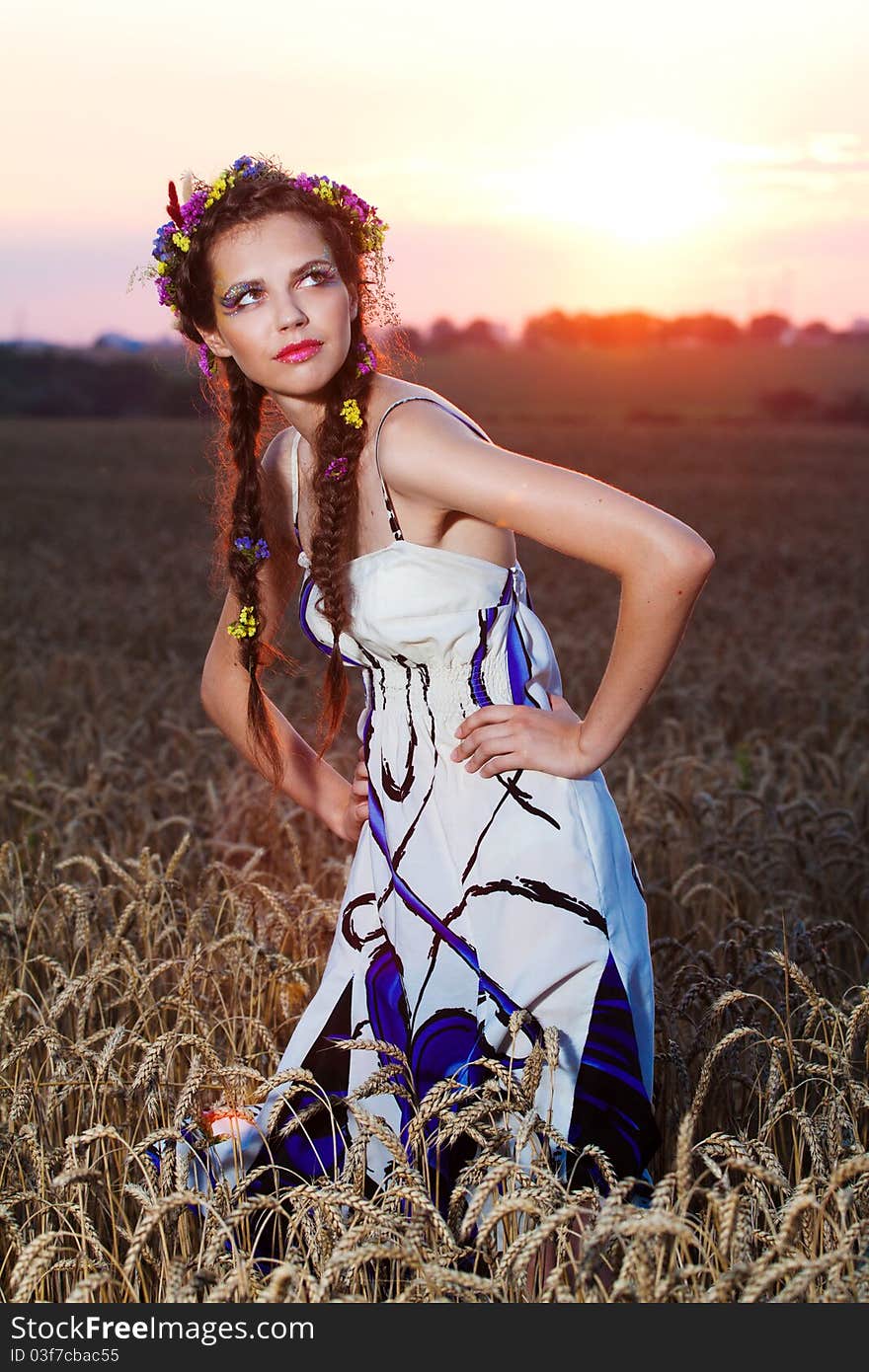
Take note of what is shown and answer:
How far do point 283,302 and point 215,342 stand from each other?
0.26m

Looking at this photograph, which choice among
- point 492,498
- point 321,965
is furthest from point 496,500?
point 321,965

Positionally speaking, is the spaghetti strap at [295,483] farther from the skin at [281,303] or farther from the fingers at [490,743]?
the fingers at [490,743]

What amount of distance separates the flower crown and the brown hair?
1cm

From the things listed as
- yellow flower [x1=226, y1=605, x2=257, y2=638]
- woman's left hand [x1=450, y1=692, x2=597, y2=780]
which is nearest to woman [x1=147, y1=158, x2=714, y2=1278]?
woman's left hand [x1=450, y1=692, x2=597, y2=780]

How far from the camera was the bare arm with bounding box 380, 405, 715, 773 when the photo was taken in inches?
86.7

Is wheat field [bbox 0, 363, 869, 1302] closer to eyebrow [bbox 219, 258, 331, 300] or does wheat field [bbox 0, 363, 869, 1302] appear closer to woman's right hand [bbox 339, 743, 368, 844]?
woman's right hand [bbox 339, 743, 368, 844]

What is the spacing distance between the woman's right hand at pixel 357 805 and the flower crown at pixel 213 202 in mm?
928

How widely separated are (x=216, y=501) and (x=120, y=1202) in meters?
1.30

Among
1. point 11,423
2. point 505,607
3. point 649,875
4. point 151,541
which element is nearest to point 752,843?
point 649,875

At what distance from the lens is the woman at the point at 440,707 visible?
2.30m

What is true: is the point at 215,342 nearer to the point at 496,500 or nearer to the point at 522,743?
the point at 496,500

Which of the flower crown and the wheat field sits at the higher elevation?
the flower crown

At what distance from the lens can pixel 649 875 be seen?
436 cm

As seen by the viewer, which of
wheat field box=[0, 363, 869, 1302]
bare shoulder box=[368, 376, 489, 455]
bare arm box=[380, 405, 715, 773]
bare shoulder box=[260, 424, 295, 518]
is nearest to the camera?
wheat field box=[0, 363, 869, 1302]
